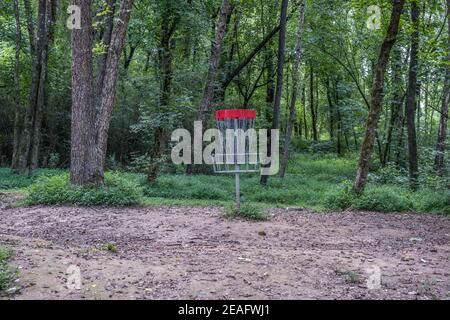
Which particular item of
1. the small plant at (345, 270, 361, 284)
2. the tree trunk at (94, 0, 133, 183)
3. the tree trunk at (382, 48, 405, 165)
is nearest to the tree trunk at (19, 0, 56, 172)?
the tree trunk at (94, 0, 133, 183)

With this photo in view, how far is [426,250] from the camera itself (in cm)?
668

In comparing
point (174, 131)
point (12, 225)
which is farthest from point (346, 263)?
point (174, 131)

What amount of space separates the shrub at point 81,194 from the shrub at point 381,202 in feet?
17.6

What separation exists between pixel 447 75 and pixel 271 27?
33.2 ft

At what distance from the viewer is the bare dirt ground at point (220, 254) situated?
4.54 m

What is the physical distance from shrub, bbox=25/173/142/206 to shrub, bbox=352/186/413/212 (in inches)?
211

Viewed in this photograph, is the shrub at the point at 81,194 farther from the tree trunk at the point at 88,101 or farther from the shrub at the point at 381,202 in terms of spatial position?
the shrub at the point at 381,202

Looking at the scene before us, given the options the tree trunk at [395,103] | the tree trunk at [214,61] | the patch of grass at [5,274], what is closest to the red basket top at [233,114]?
the patch of grass at [5,274]

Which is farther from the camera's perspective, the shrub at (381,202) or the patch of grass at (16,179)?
the patch of grass at (16,179)

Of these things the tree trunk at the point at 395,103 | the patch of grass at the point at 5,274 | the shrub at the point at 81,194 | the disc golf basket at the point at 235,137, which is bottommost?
the patch of grass at the point at 5,274

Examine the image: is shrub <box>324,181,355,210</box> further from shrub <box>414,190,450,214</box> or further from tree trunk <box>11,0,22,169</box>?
tree trunk <box>11,0,22,169</box>

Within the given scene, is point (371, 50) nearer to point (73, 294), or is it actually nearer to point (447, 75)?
point (447, 75)

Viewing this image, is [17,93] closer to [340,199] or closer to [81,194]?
[81,194]

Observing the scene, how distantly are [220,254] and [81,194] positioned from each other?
5435 mm
